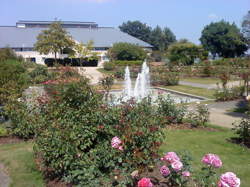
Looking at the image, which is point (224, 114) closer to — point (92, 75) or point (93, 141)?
point (93, 141)

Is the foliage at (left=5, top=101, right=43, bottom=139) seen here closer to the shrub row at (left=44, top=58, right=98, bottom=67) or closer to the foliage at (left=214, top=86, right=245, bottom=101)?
the foliage at (left=214, top=86, right=245, bottom=101)

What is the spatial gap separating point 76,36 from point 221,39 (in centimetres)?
2763

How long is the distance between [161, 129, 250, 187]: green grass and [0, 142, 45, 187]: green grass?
90.0 inches

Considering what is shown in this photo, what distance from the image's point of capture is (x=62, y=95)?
18.0ft

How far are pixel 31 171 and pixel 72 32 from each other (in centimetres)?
5476

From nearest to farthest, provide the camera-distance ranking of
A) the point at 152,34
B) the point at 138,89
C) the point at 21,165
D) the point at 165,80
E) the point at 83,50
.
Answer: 1. the point at 21,165
2. the point at 138,89
3. the point at 165,80
4. the point at 83,50
5. the point at 152,34

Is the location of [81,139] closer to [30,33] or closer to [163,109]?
[163,109]

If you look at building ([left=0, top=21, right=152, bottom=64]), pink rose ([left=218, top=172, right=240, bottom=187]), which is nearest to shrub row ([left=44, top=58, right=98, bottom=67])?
building ([left=0, top=21, right=152, bottom=64])

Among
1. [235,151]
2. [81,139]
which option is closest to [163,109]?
[235,151]

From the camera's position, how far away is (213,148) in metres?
6.34

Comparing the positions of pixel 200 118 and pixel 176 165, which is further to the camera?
pixel 200 118

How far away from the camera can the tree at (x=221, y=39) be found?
53.9m

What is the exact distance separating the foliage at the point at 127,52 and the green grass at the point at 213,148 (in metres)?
35.7

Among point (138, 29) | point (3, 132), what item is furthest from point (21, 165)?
point (138, 29)
